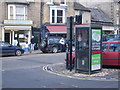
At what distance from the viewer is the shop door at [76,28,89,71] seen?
11.0 m

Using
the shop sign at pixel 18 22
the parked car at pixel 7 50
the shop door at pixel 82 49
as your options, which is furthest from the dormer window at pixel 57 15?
the shop door at pixel 82 49

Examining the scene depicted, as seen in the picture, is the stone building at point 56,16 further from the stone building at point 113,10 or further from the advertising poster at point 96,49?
the advertising poster at point 96,49

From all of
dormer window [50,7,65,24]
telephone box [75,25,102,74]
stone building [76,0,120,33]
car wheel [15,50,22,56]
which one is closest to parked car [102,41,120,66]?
telephone box [75,25,102,74]

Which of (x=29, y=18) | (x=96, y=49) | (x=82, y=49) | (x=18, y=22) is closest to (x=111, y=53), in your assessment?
(x=96, y=49)

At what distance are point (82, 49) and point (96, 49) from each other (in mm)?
661

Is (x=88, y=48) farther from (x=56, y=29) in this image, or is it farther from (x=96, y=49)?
(x=56, y=29)

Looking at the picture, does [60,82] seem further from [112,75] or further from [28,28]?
[28,28]

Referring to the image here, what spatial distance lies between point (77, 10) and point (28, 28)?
34.7 feet

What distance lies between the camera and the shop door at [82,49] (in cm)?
1104

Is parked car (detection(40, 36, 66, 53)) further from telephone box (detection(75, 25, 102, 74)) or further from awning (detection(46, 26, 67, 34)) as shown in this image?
telephone box (detection(75, 25, 102, 74))

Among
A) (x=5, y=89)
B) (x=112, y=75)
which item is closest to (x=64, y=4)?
(x=112, y=75)

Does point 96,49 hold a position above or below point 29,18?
below

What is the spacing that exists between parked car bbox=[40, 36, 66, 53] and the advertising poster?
1438cm

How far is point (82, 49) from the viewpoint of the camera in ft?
37.0
